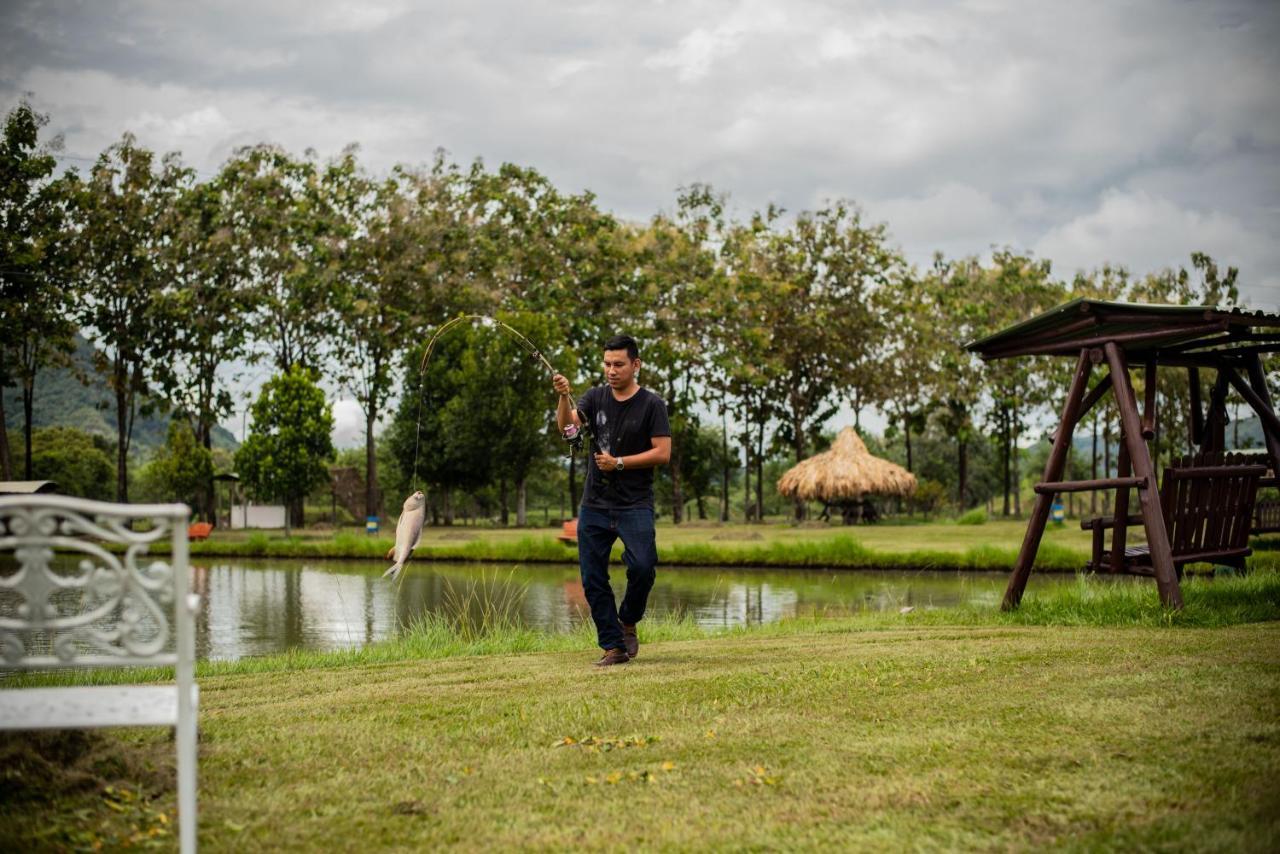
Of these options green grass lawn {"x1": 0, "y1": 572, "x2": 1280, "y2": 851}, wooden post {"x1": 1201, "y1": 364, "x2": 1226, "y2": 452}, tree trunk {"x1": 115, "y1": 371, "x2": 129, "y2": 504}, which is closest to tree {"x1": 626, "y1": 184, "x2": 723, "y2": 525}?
tree trunk {"x1": 115, "y1": 371, "x2": 129, "y2": 504}

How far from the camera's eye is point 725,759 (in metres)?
4.38

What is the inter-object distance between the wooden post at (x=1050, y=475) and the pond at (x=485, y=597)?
4273 mm

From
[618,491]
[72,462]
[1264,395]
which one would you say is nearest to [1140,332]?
[1264,395]

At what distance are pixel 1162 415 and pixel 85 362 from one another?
142 feet

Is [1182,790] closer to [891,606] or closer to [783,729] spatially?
[783,729]

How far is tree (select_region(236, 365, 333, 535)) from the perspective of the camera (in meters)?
35.5

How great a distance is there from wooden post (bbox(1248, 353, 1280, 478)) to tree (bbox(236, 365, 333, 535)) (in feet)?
99.9

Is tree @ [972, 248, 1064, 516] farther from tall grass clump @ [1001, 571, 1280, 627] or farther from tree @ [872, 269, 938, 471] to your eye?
tall grass clump @ [1001, 571, 1280, 627]

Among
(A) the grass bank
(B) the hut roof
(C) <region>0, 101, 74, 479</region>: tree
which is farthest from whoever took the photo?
(B) the hut roof

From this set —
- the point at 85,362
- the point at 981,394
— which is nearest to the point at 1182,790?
the point at 85,362

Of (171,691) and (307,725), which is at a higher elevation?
(171,691)

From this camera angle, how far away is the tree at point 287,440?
35500 mm

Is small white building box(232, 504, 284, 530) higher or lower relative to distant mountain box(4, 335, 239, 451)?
lower

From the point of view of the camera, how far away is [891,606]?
1546 centimetres
